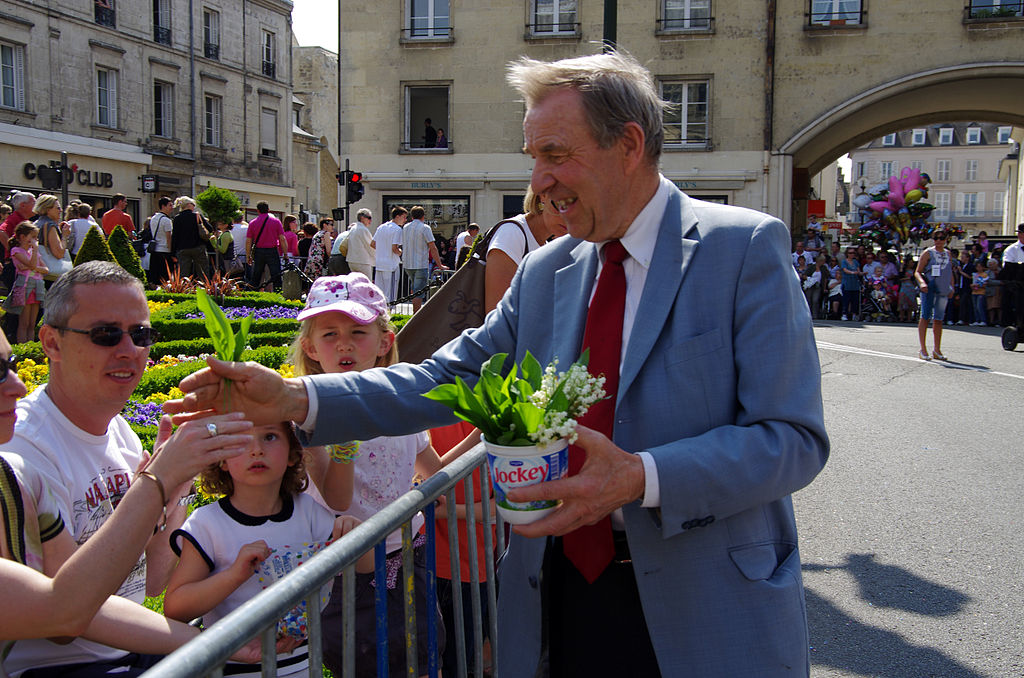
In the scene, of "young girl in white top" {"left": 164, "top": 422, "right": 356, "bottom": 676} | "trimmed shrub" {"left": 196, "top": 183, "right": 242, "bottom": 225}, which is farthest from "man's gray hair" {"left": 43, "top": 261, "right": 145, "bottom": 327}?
"trimmed shrub" {"left": 196, "top": 183, "right": 242, "bottom": 225}

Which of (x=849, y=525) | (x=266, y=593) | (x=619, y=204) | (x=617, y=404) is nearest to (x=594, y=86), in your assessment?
(x=619, y=204)

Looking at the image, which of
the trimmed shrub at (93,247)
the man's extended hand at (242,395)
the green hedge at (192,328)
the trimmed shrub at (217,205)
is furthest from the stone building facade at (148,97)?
the man's extended hand at (242,395)

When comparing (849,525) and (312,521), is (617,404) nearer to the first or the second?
(312,521)

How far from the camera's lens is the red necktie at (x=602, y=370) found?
2.04m

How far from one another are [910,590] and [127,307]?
4118 mm

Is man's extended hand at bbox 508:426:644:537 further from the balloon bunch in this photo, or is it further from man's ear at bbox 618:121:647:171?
the balloon bunch

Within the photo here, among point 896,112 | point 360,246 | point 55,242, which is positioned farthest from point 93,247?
point 896,112

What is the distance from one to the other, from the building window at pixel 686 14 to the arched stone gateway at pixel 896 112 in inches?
177

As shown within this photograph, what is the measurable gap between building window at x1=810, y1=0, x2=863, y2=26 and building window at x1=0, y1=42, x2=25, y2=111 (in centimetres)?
2498

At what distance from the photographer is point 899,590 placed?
4734 mm

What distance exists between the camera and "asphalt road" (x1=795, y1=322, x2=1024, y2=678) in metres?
4.08

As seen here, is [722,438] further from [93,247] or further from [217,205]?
[217,205]

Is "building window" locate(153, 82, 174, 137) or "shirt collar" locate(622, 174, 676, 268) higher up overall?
"building window" locate(153, 82, 174, 137)

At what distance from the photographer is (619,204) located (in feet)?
7.10
